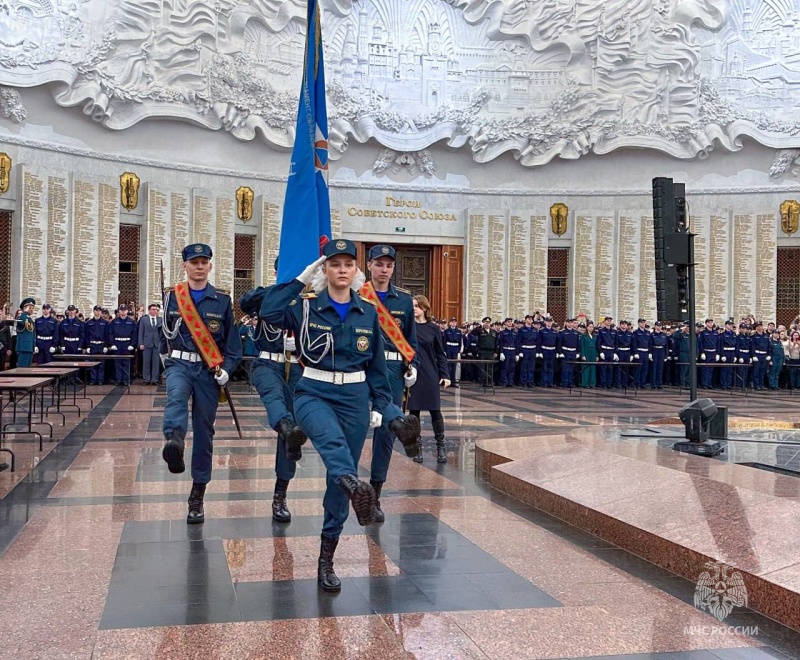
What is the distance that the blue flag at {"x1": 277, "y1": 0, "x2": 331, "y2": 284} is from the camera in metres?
5.92

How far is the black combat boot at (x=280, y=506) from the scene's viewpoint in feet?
18.8

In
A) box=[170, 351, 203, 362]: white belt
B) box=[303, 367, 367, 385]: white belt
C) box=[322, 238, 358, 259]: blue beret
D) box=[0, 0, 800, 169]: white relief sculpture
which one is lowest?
box=[303, 367, 367, 385]: white belt

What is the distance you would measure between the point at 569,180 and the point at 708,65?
468 cm

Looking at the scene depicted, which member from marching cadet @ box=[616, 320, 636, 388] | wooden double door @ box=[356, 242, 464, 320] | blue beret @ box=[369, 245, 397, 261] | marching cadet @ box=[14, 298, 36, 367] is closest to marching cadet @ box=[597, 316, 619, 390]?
marching cadet @ box=[616, 320, 636, 388]

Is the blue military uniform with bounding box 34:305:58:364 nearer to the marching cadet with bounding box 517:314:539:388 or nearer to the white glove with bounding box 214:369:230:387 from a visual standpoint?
the marching cadet with bounding box 517:314:539:388

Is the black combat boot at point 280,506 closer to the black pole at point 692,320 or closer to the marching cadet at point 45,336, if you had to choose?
the black pole at point 692,320

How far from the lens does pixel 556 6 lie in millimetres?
23984

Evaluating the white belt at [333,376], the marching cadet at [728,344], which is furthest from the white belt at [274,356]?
the marching cadet at [728,344]

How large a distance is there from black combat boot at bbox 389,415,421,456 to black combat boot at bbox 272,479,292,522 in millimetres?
1617

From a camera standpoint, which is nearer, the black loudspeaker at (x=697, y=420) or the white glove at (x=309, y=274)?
the white glove at (x=309, y=274)

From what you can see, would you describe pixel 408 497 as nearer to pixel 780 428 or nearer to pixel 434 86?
pixel 780 428

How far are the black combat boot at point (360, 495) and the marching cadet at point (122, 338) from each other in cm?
1522

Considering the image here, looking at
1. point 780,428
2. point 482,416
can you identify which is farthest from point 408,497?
point 482,416

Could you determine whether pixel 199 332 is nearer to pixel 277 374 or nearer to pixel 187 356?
pixel 187 356
